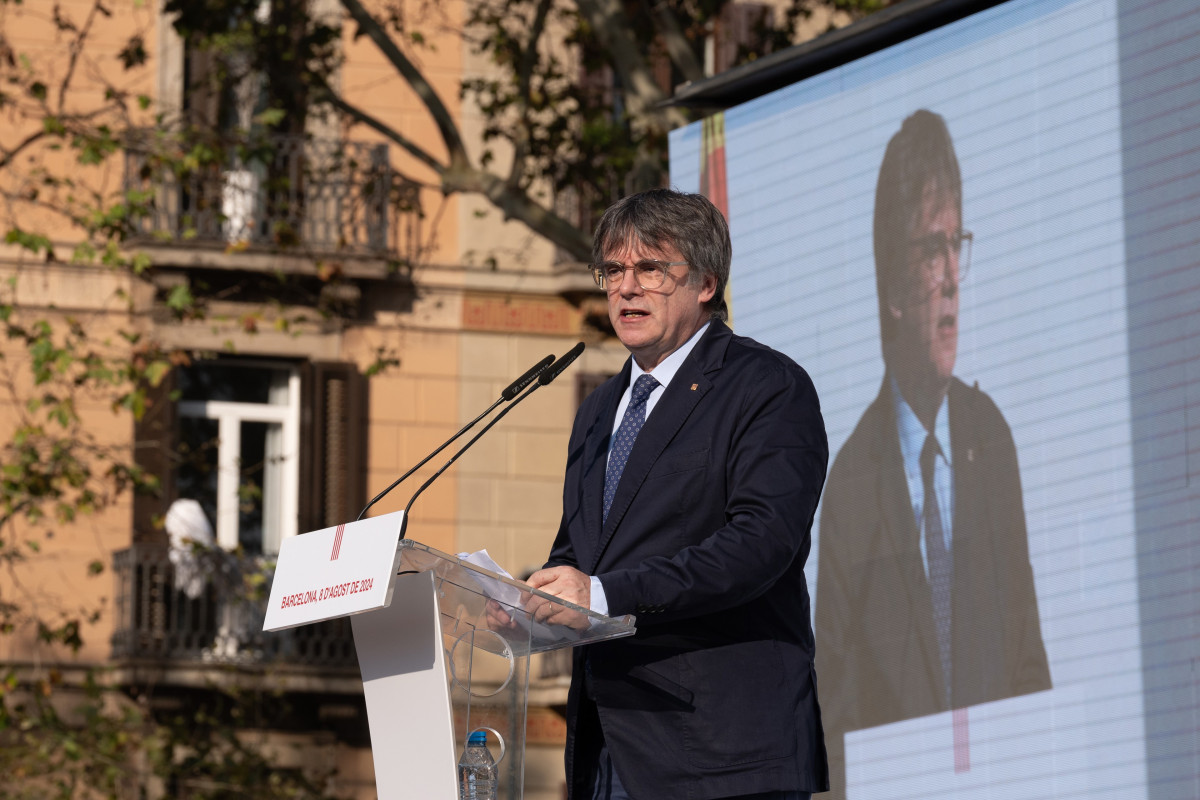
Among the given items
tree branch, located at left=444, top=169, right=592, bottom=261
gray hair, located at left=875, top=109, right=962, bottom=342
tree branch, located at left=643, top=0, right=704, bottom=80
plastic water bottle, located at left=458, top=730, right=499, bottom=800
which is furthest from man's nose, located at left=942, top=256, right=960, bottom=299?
tree branch, located at left=643, top=0, right=704, bottom=80

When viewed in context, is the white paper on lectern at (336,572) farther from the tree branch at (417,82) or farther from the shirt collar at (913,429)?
the tree branch at (417,82)

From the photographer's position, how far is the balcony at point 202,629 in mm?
15016

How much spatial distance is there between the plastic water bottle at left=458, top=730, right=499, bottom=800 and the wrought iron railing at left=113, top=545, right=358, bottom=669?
11777 millimetres

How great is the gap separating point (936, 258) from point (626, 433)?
1.78 metres

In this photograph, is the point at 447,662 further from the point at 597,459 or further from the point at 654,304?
the point at 654,304

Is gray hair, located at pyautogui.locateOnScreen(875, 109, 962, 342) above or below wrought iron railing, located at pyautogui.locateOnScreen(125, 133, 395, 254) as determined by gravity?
below

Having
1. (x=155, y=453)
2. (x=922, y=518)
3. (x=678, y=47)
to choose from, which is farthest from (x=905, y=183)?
(x=155, y=453)

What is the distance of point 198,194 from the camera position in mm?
15523

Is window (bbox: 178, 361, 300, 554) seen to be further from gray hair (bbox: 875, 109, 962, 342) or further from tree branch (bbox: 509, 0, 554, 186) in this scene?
gray hair (bbox: 875, 109, 962, 342)

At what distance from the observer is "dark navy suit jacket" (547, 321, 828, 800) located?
3.21m

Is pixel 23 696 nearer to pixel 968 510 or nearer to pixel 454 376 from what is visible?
pixel 454 376

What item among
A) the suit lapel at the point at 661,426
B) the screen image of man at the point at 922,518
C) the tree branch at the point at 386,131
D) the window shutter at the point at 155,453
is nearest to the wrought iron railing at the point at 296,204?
the window shutter at the point at 155,453

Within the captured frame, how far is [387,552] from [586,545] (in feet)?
1.92

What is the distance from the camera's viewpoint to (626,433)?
11.8 ft
